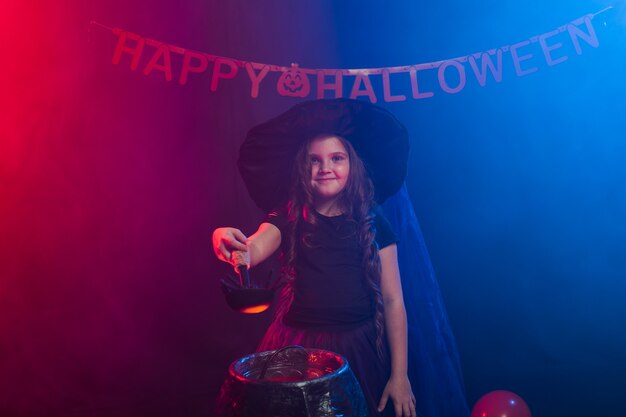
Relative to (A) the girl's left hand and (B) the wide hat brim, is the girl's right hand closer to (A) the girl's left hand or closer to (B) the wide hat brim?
(B) the wide hat brim

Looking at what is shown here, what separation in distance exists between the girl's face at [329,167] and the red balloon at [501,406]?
3.64ft

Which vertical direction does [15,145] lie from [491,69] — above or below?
below

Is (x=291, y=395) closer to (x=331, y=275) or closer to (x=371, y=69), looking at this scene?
(x=331, y=275)

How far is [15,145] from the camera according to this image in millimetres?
2244

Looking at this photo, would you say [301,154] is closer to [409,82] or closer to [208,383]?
[409,82]

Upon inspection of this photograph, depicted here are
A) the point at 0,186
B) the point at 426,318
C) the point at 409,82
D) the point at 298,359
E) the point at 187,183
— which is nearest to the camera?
the point at 298,359

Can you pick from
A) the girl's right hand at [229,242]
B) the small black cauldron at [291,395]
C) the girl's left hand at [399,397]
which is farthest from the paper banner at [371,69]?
the small black cauldron at [291,395]

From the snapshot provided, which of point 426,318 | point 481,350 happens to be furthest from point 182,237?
point 481,350

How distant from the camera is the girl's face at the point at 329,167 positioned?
204cm

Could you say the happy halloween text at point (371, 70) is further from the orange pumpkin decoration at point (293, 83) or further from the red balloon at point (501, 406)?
the red balloon at point (501, 406)

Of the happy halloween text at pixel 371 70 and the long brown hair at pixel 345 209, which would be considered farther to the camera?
the happy halloween text at pixel 371 70

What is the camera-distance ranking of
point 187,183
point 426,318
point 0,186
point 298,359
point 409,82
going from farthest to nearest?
point 409,82 → point 187,183 → point 0,186 → point 426,318 → point 298,359

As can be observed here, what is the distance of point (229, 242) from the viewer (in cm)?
169

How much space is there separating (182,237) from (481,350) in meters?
1.59
